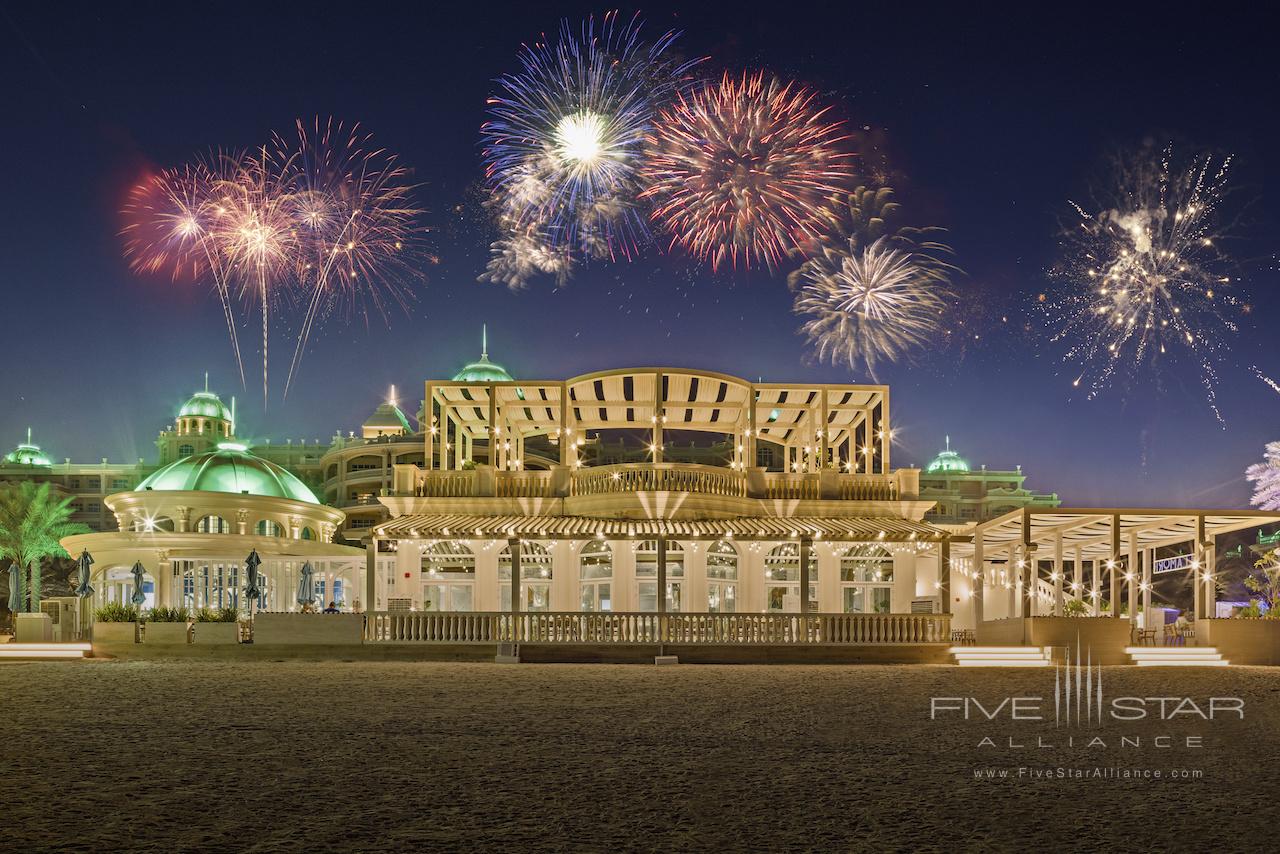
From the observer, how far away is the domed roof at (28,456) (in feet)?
350

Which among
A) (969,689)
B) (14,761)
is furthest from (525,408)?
(14,761)

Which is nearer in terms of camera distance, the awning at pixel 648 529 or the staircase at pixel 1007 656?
the staircase at pixel 1007 656

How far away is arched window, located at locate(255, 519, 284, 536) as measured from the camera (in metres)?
51.5

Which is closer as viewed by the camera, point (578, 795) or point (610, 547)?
point (578, 795)

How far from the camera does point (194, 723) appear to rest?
526 inches

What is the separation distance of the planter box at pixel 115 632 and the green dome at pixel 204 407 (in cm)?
8057

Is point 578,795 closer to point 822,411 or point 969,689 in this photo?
point 969,689

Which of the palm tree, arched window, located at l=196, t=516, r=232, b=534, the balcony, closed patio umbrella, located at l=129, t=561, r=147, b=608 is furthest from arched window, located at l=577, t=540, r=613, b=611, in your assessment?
the palm tree

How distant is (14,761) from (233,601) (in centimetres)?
2963

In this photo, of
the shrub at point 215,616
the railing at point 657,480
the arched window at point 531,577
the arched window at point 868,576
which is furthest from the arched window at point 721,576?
the shrub at point 215,616

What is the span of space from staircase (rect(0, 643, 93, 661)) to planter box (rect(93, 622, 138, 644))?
1.22ft

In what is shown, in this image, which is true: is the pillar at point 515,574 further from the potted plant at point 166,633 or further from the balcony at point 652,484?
the potted plant at point 166,633

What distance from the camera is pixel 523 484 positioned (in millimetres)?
33844

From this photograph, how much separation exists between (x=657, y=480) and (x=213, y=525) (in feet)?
82.4
